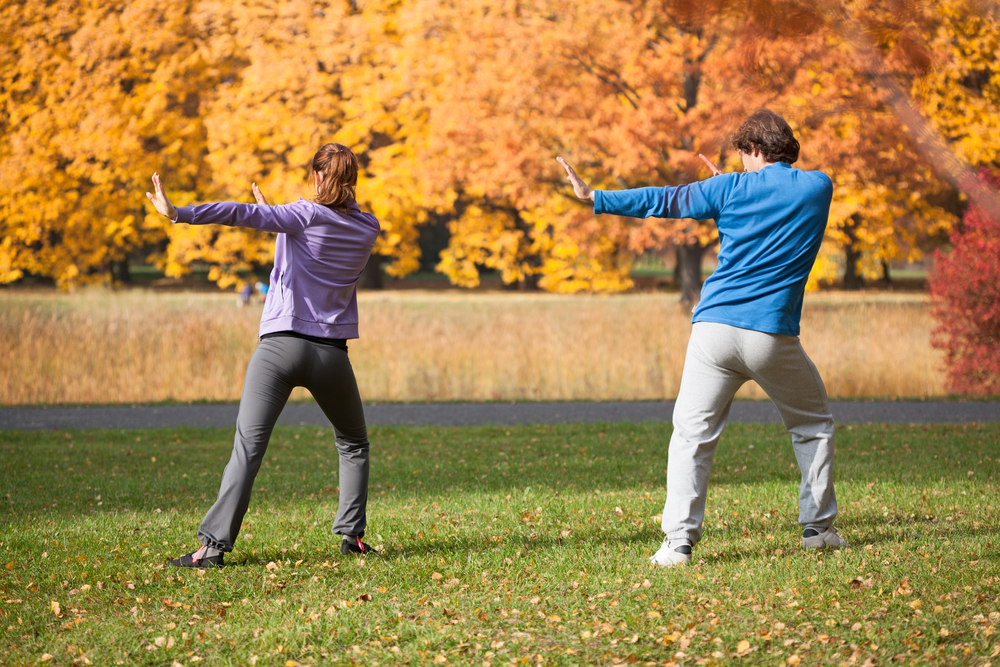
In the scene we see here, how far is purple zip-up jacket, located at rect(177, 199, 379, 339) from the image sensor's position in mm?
4121

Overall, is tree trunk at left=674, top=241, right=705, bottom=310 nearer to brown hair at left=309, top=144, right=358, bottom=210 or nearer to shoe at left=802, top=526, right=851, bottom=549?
shoe at left=802, top=526, right=851, bottom=549

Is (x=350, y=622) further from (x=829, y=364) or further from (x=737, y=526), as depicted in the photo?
(x=829, y=364)

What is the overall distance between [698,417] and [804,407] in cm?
48

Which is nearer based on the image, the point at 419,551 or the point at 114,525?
the point at 419,551

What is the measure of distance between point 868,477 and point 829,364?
19.4 feet

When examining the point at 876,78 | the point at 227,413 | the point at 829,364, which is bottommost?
the point at 227,413

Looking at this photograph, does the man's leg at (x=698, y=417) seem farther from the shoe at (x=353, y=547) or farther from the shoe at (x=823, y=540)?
the shoe at (x=353, y=547)

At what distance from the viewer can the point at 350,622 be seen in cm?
364

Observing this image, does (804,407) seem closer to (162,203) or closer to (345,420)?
(345,420)

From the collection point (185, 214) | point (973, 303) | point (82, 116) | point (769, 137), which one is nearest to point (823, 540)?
point (769, 137)

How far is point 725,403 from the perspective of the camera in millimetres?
4105

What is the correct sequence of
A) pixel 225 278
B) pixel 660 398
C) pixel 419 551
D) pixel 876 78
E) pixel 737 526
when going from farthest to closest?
pixel 225 278 < pixel 660 398 < pixel 737 526 < pixel 419 551 < pixel 876 78

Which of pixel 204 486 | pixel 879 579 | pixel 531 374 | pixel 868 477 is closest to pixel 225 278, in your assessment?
pixel 531 374

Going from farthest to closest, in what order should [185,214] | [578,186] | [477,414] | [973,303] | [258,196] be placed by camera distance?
1. [973,303]
2. [477,414]
3. [258,196]
4. [578,186]
5. [185,214]
